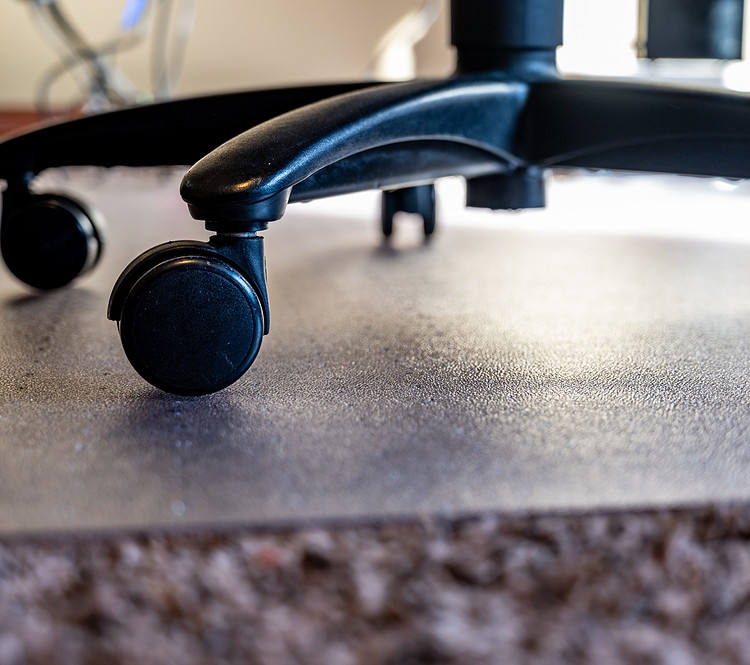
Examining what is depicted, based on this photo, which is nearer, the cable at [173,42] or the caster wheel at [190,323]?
the caster wheel at [190,323]

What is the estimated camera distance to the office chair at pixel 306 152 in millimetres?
599

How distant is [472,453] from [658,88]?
0.48 m

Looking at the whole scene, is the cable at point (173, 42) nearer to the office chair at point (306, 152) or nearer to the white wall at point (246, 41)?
the white wall at point (246, 41)

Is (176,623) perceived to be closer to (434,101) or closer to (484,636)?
(484,636)

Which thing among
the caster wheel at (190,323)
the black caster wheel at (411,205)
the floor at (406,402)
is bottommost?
the black caster wheel at (411,205)

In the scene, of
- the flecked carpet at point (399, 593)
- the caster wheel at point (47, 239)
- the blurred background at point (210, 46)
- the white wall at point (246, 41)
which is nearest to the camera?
the flecked carpet at point (399, 593)

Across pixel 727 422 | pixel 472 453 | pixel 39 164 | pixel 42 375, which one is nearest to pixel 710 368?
pixel 727 422

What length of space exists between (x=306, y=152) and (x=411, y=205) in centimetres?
81

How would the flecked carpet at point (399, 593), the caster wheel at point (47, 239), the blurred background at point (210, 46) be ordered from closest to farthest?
1. the flecked carpet at point (399, 593)
2. the caster wheel at point (47, 239)
3. the blurred background at point (210, 46)

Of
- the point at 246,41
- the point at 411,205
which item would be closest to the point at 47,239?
the point at 411,205

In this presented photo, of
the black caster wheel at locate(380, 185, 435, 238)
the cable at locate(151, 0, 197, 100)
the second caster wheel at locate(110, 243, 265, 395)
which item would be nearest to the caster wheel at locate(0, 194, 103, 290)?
the second caster wheel at locate(110, 243, 265, 395)

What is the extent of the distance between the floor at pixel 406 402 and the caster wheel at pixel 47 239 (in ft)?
0.11

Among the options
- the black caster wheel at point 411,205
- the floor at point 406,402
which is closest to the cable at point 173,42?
the black caster wheel at point 411,205

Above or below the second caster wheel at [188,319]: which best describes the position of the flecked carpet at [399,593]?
below
